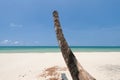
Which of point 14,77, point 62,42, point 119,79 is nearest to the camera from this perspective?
point 62,42

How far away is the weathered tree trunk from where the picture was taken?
7.98 feet

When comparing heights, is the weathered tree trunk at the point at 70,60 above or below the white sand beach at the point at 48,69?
above

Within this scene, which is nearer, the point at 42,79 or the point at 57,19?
the point at 57,19

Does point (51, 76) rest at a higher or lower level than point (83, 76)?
lower

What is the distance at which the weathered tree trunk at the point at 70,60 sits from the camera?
7.98 feet

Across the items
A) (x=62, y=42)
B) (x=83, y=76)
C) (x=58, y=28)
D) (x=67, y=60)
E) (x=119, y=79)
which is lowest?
(x=119, y=79)

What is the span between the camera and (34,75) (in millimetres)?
8820

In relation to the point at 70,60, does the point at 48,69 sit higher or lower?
lower

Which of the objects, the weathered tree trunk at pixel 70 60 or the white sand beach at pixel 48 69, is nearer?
the weathered tree trunk at pixel 70 60

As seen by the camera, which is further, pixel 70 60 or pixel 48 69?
pixel 48 69

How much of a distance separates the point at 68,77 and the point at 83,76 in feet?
18.8

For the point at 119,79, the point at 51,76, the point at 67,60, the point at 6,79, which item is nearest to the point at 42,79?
the point at 51,76

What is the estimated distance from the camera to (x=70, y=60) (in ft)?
8.36

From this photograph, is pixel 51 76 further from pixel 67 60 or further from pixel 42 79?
pixel 67 60
